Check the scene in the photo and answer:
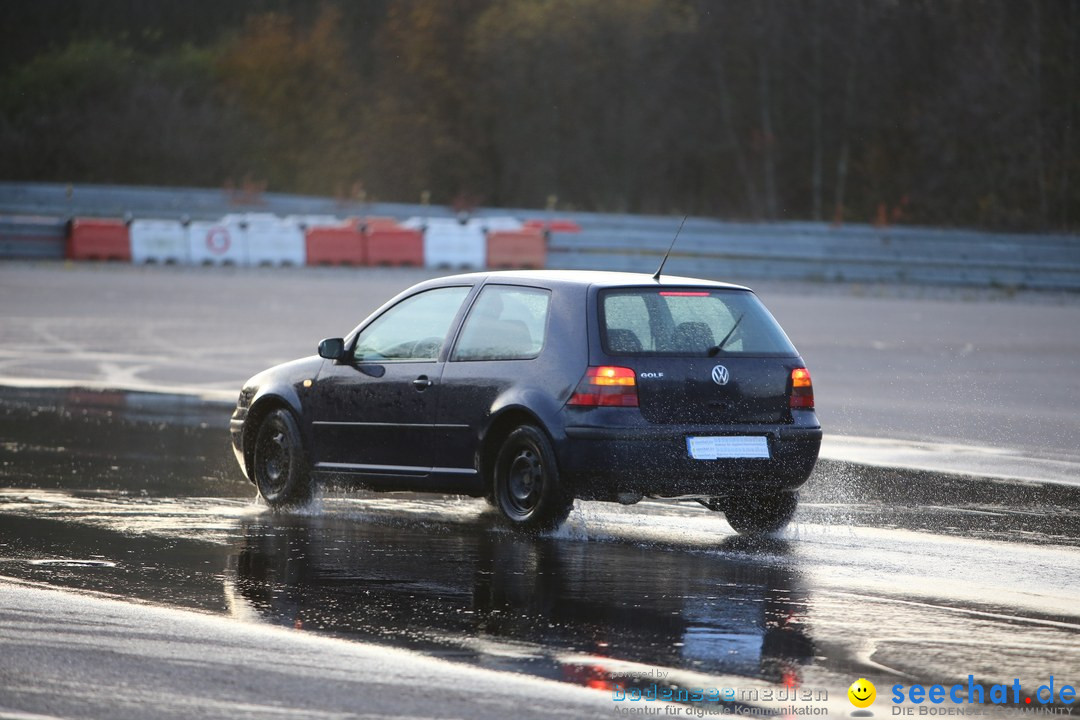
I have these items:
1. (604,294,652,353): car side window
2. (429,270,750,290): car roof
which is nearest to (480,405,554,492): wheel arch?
(604,294,652,353): car side window

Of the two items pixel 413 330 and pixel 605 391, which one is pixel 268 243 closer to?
pixel 413 330

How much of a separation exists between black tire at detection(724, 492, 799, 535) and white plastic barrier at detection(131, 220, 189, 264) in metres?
32.9

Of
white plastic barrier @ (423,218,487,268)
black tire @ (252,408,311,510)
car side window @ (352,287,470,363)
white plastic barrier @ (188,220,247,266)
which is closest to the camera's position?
car side window @ (352,287,470,363)

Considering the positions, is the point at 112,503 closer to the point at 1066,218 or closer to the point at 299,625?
the point at 299,625

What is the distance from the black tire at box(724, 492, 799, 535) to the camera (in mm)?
9977

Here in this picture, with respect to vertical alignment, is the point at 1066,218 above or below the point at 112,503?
above

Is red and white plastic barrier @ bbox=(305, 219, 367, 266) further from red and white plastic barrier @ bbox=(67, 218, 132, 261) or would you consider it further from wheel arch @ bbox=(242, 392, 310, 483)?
wheel arch @ bbox=(242, 392, 310, 483)

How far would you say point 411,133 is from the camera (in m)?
73.4

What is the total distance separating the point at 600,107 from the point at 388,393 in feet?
197

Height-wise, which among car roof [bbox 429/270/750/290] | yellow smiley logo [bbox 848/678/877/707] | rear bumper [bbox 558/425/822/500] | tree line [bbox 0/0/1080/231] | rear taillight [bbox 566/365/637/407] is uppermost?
tree line [bbox 0/0/1080/231]

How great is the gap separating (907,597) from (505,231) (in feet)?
104

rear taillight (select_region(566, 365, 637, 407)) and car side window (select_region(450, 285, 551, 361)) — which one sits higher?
car side window (select_region(450, 285, 551, 361))

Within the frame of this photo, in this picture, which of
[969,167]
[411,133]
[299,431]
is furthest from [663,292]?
[411,133]

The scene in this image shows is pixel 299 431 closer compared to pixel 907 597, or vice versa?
pixel 907 597
